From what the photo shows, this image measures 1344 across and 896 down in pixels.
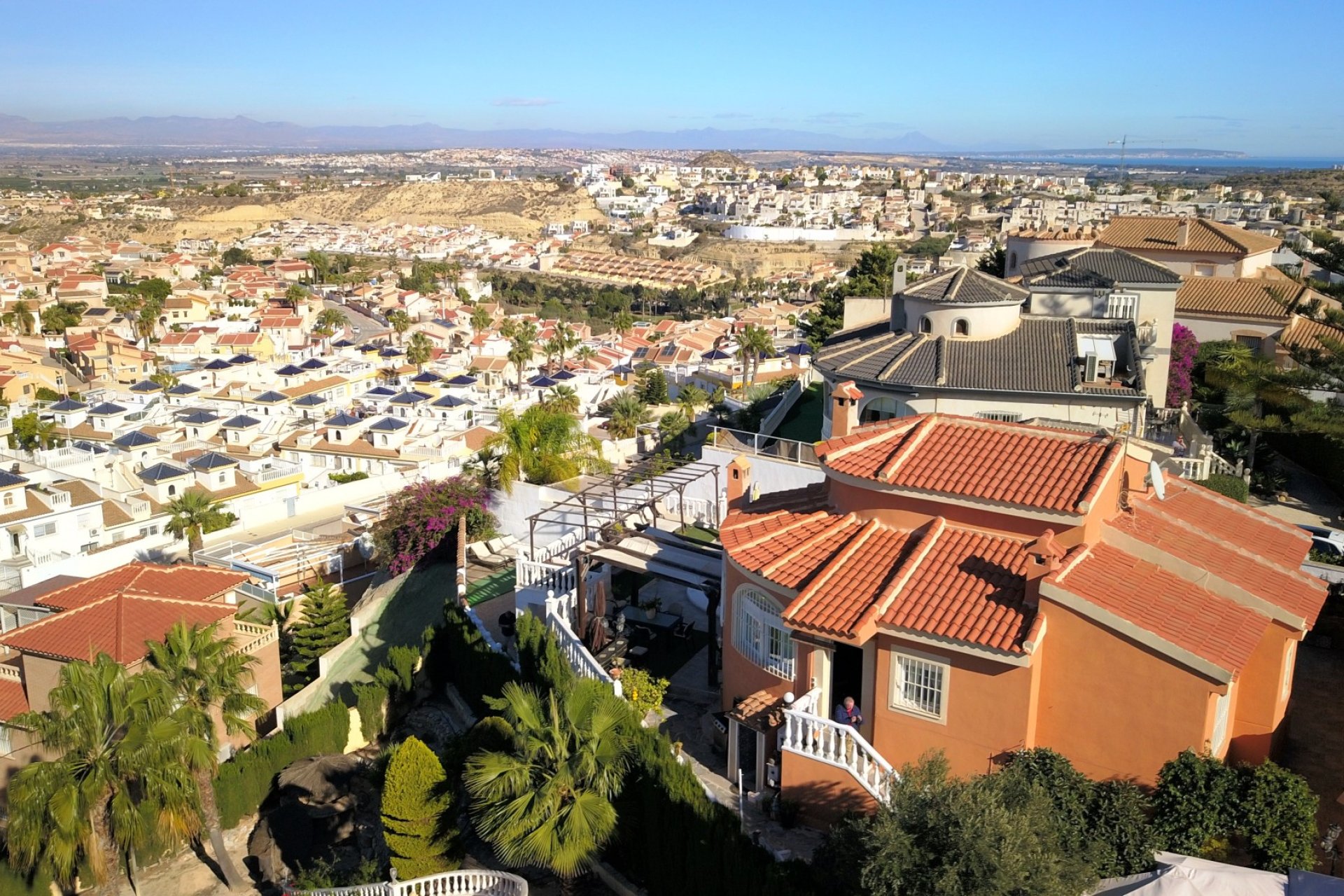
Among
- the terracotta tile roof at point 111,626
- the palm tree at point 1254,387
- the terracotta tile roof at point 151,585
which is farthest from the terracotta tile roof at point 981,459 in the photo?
the terracotta tile roof at point 151,585

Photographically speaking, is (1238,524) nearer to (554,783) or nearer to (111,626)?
(554,783)

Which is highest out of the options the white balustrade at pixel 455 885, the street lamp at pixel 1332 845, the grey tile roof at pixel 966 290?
the grey tile roof at pixel 966 290

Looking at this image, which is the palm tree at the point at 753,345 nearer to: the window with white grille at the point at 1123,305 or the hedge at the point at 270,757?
the window with white grille at the point at 1123,305

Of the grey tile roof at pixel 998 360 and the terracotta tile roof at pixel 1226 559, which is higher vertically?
the grey tile roof at pixel 998 360

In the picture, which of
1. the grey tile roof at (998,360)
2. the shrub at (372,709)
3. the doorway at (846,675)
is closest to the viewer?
the doorway at (846,675)

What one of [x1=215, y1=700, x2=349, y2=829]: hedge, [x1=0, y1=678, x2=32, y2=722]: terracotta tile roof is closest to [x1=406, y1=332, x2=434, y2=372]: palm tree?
[x1=0, y1=678, x2=32, y2=722]: terracotta tile roof

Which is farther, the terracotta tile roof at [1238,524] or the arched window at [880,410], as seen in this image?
the arched window at [880,410]

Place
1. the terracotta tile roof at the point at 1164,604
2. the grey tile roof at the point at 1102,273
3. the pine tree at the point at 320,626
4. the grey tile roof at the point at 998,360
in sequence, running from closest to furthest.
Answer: the terracotta tile roof at the point at 1164,604 → the grey tile roof at the point at 998,360 → the pine tree at the point at 320,626 → the grey tile roof at the point at 1102,273
